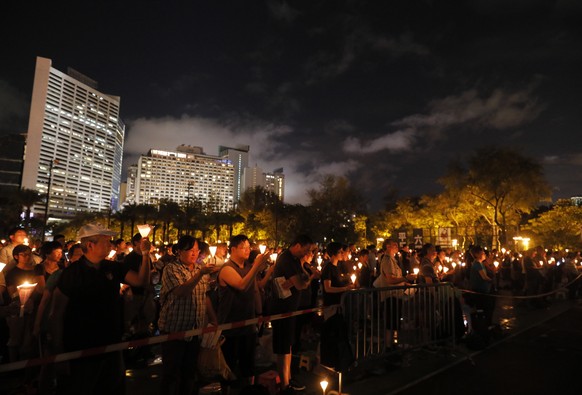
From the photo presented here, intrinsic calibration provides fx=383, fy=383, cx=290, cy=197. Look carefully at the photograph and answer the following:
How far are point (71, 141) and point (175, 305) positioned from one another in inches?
6582

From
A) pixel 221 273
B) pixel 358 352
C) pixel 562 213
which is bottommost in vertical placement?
pixel 358 352

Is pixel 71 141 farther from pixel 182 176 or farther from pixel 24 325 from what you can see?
pixel 24 325

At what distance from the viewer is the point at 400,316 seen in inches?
278

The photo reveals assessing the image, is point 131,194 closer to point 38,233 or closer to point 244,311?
point 38,233

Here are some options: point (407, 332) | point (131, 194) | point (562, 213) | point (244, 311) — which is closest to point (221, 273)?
point (244, 311)

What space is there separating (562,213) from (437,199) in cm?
1444

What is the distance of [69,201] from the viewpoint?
152 meters

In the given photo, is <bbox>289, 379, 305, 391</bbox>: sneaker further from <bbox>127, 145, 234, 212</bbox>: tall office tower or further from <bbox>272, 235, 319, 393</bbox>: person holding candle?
<bbox>127, 145, 234, 212</bbox>: tall office tower

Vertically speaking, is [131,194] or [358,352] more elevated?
[131,194]

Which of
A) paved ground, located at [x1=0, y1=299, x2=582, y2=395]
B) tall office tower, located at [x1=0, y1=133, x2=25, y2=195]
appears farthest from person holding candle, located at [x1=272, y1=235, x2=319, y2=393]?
tall office tower, located at [x1=0, y1=133, x2=25, y2=195]

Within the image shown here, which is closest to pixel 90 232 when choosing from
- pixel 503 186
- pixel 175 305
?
pixel 175 305

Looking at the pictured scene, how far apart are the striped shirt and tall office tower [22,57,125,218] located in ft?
436

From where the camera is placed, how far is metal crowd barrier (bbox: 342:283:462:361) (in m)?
5.89

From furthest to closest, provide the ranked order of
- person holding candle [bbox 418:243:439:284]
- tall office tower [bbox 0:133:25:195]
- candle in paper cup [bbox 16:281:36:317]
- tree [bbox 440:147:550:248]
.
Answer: tall office tower [bbox 0:133:25:195], tree [bbox 440:147:550:248], person holding candle [bbox 418:243:439:284], candle in paper cup [bbox 16:281:36:317]
